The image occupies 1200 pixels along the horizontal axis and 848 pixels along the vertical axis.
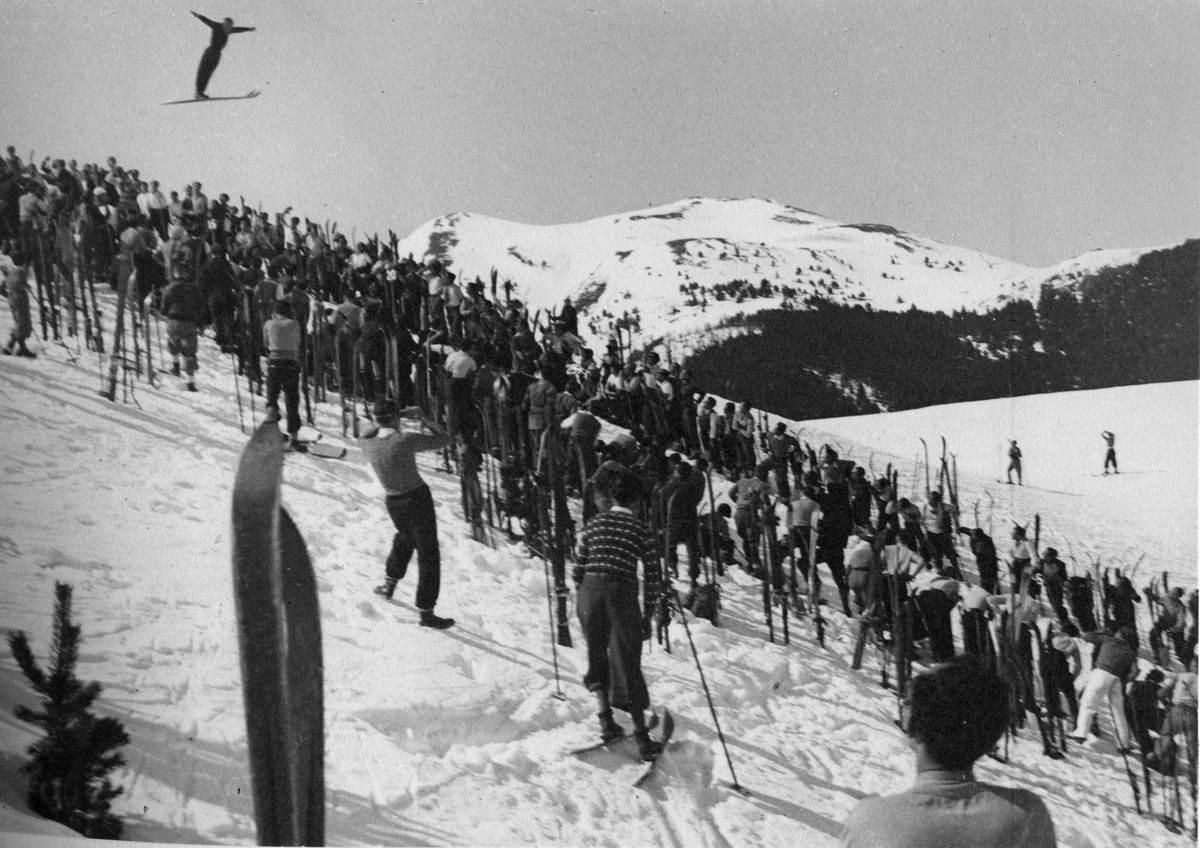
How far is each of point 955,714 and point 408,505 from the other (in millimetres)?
2332

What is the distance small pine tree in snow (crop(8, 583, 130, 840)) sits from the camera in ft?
11.3

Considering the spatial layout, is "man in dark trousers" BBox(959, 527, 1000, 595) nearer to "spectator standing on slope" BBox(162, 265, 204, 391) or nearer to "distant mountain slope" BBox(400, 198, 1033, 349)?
"distant mountain slope" BBox(400, 198, 1033, 349)

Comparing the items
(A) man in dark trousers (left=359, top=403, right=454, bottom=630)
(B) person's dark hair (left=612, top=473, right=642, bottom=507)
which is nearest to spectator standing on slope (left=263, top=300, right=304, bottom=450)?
(A) man in dark trousers (left=359, top=403, right=454, bottom=630)

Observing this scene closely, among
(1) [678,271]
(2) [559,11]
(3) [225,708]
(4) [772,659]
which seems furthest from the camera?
(1) [678,271]

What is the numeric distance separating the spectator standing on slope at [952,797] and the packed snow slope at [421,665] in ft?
5.16

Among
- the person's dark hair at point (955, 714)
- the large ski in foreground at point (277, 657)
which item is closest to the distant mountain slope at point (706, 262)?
the large ski in foreground at point (277, 657)

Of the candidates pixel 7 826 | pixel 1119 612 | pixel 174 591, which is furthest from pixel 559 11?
pixel 7 826

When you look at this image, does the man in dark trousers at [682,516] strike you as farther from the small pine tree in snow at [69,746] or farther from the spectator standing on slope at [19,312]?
the spectator standing on slope at [19,312]

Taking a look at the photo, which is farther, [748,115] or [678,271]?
[678,271]

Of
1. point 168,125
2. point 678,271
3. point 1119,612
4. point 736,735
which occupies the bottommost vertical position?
point 736,735

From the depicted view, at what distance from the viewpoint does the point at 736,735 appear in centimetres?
366

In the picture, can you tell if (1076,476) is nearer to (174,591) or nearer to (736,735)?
(736,735)

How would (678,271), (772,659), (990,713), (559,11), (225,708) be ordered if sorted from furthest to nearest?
(678,271), (559,11), (772,659), (225,708), (990,713)

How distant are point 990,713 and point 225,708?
2.44 m
